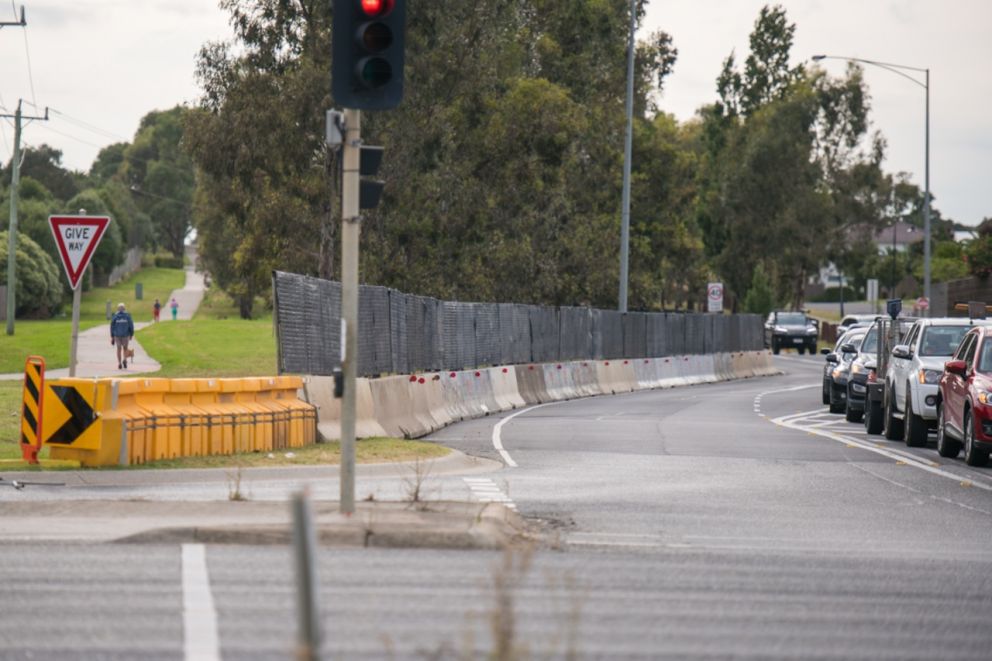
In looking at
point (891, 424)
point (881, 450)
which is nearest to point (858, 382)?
point (891, 424)

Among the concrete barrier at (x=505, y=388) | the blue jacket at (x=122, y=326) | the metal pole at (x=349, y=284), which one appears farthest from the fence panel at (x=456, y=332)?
Result: the blue jacket at (x=122, y=326)

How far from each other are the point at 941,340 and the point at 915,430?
6.48 feet

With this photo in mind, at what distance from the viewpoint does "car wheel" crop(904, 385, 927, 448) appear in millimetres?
24062

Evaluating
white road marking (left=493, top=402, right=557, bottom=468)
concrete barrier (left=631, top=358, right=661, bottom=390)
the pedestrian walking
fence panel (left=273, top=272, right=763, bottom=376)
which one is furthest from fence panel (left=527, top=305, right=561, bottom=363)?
the pedestrian walking

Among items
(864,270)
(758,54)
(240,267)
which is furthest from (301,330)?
(864,270)

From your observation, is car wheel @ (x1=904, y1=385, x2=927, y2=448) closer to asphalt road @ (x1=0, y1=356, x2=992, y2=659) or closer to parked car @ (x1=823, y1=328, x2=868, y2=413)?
asphalt road @ (x1=0, y1=356, x2=992, y2=659)

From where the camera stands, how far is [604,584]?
32.7ft

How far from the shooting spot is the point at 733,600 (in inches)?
373

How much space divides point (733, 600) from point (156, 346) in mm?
52458

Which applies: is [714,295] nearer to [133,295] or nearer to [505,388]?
[505,388]

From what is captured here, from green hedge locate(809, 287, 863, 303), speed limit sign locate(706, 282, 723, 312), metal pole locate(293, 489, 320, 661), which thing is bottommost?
metal pole locate(293, 489, 320, 661)

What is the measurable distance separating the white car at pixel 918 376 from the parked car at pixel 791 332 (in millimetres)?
55526

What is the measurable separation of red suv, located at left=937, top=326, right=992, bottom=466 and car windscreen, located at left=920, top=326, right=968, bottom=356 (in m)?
2.50

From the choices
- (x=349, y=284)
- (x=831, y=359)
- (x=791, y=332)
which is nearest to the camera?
(x=349, y=284)
